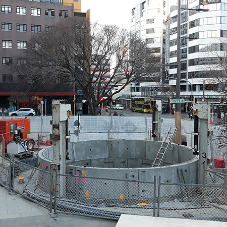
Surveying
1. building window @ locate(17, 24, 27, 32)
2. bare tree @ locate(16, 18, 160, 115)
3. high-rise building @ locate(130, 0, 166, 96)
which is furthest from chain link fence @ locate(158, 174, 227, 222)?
high-rise building @ locate(130, 0, 166, 96)

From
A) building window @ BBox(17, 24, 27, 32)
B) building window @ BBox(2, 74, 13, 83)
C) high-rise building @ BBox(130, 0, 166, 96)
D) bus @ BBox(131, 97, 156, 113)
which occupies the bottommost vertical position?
bus @ BBox(131, 97, 156, 113)

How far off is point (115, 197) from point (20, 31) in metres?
48.9

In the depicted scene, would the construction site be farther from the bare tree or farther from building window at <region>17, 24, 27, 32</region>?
building window at <region>17, 24, 27, 32</region>

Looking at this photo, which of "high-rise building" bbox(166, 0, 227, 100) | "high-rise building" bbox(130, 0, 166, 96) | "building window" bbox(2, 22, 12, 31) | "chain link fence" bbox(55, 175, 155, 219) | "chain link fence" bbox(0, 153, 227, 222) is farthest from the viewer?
"high-rise building" bbox(130, 0, 166, 96)

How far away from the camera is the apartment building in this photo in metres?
50.1

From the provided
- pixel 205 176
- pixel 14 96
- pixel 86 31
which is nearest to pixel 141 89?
pixel 14 96

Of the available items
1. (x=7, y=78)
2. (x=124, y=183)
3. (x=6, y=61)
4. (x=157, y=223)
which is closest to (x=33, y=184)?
(x=124, y=183)

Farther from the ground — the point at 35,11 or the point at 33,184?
the point at 35,11

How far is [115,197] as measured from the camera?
1007 centimetres

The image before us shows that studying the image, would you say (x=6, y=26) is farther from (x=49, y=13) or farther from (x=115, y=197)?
(x=115, y=197)

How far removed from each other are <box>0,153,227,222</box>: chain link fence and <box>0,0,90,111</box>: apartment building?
39.9 metres

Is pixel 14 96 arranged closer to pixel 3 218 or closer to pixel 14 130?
pixel 14 130

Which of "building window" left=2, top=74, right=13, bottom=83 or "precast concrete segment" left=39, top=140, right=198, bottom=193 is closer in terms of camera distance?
"precast concrete segment" left=39, top=140, right=198, bottom=193

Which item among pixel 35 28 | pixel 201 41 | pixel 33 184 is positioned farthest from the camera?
pixel 201 41
